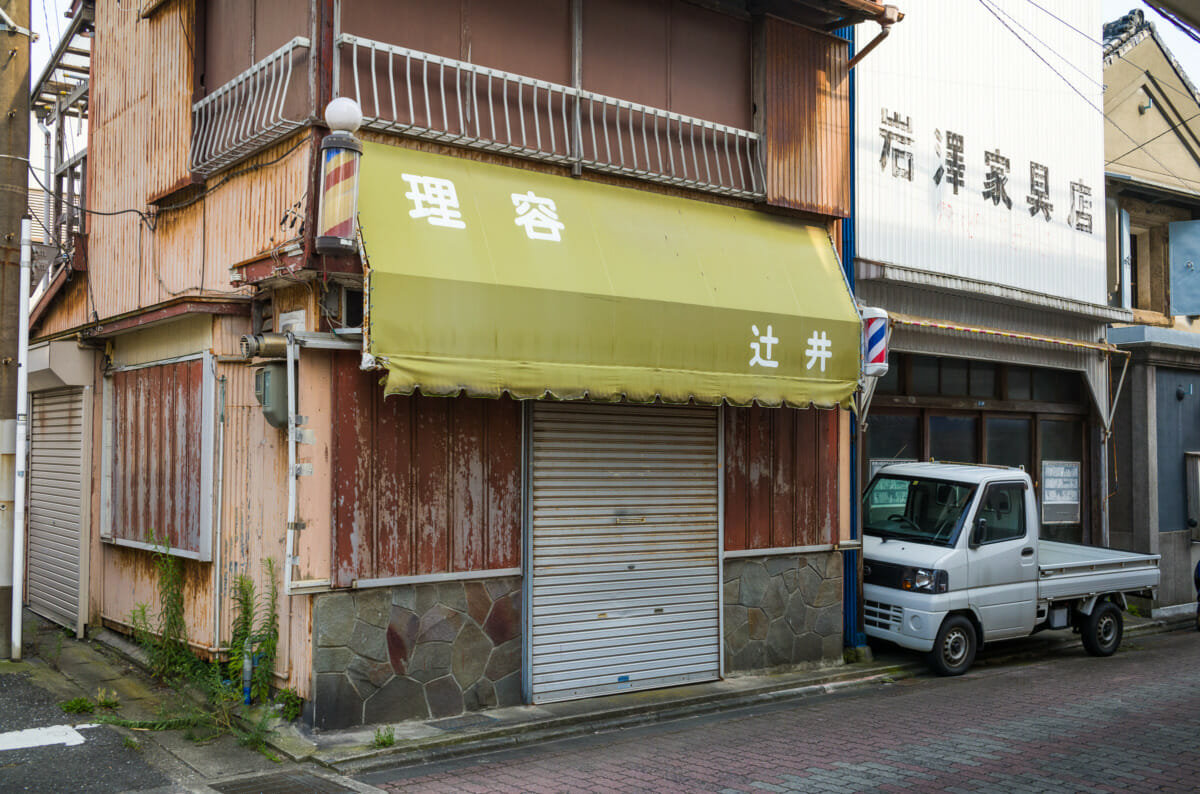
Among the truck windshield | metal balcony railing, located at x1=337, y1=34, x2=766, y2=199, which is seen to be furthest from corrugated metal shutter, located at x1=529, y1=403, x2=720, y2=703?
the truck windshield

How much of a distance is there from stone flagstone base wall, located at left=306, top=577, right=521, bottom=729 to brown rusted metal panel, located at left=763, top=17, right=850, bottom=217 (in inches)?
218

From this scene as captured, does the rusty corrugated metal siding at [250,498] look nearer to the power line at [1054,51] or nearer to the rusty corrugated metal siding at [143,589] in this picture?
the rusty corrugated metal siding at [143,589]

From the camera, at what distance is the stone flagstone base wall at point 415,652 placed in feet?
26.7

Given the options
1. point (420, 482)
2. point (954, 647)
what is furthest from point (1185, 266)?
point (420, 482)

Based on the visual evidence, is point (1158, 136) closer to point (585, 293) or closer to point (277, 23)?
point (585, 293)

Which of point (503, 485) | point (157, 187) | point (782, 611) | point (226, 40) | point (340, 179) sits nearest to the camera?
point (340, 179)

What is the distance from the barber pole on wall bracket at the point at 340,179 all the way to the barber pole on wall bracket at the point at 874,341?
6.14m

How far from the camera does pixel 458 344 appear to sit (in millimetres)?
8086

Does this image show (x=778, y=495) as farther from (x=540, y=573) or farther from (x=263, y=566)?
(x=263, y=566)

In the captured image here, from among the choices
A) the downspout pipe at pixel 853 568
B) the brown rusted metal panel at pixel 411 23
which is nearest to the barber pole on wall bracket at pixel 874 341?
the downspout pipe at pixel 853 568

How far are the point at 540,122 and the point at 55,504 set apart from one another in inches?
309

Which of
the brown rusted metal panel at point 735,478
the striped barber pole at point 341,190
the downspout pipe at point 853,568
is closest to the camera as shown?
the striped barber pole at point 341,190

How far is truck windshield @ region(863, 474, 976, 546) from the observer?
12258mm

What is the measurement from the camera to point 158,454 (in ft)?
33.8
